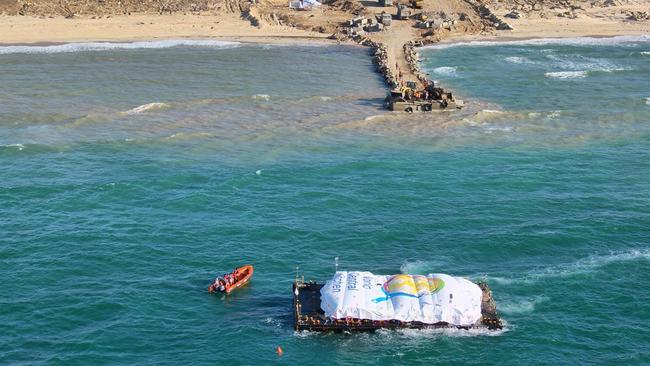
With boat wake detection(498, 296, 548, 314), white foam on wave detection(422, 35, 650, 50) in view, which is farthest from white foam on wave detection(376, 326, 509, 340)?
white foam on wave detection(422, 35, 650, 50)

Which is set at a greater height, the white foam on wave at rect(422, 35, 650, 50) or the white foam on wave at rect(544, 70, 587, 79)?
the white foam on wave at rect(422, 35, 650, 50)

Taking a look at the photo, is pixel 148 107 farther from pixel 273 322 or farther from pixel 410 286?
pixel 410 286

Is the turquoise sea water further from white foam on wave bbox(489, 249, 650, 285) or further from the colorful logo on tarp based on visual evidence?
the colorful logo on tarp

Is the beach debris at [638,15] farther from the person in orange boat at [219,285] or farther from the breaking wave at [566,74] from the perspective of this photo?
the person in orange boat at [219,285]

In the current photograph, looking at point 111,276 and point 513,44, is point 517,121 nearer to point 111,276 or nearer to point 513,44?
point 513,44

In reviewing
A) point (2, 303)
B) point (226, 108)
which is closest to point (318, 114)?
point (226, 108)

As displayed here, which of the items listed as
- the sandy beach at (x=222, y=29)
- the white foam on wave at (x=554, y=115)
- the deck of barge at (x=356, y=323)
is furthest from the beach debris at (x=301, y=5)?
the deck of barge at (x=356, y=323)

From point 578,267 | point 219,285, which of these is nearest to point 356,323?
point 219,285
